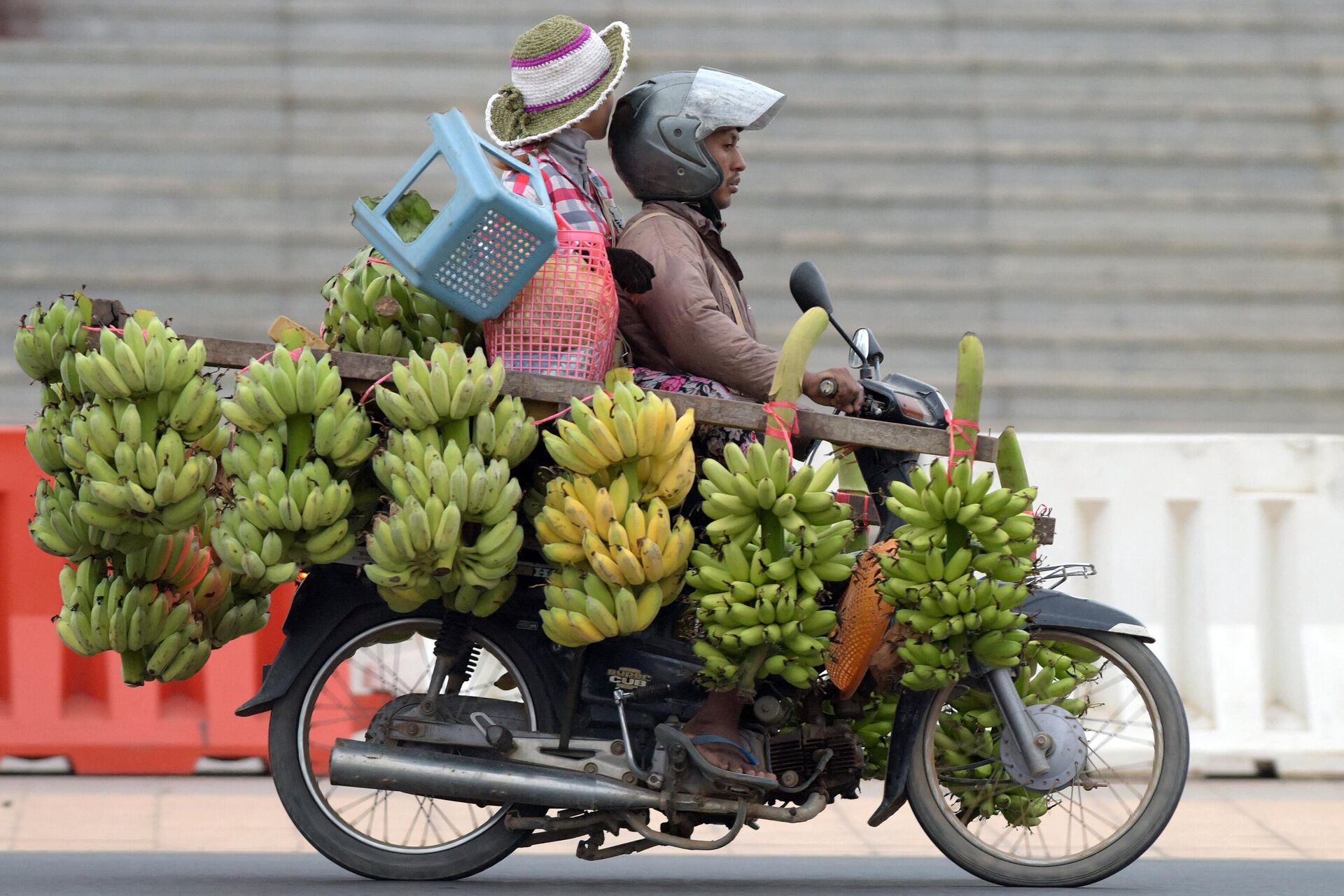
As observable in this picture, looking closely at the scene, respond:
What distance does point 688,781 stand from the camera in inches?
191

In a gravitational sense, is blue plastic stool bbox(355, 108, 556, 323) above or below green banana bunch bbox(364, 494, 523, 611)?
above

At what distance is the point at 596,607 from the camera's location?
4582mm

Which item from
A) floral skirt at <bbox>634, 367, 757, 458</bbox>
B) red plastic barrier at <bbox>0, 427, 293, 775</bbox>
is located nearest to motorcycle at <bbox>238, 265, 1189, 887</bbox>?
floral skirt at <bbox>634, 367, 757, 458</bbox>

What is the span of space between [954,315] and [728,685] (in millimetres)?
7796

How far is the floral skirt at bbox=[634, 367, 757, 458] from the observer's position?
4922mm

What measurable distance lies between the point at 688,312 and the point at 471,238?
25.7 inches

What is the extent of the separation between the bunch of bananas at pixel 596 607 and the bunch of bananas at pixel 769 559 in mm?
130

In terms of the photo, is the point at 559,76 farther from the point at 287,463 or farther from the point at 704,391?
the point at 287,463

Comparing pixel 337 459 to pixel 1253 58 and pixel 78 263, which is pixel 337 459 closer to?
pixel 78 263

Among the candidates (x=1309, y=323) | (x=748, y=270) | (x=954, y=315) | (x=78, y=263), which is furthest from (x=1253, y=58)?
(x=78, y=263)

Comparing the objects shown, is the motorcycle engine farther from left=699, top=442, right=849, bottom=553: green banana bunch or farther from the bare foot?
left=699, top=442, right=849, bottom=553: green banana bunch

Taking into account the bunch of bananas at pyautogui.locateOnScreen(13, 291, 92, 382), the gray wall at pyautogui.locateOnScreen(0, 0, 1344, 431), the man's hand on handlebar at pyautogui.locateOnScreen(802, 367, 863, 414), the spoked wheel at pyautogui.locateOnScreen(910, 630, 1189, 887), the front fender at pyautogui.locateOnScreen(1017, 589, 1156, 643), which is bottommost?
the spoked wheel at pyautogui.locateOnScreen(910, 630, 1189, 887)

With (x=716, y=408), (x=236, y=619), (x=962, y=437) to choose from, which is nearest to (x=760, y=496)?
(x=716, y=408)

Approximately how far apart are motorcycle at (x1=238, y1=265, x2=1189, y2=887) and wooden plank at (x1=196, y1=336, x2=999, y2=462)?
14 cm
